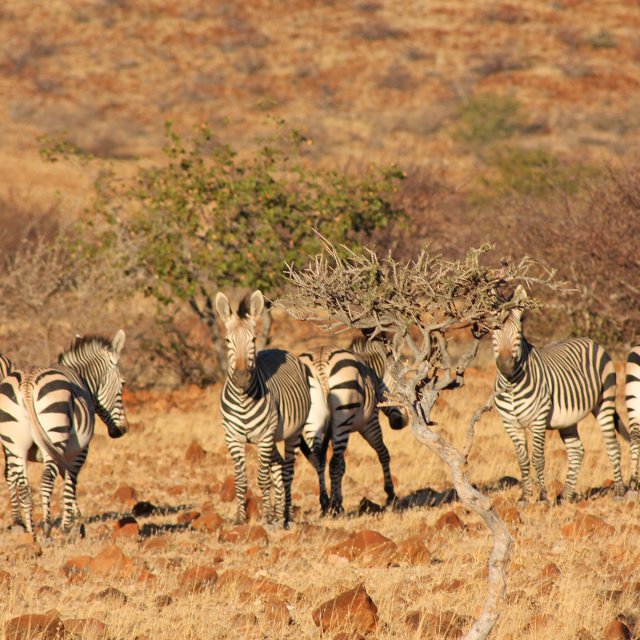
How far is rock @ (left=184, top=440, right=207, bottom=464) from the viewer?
14.7 m

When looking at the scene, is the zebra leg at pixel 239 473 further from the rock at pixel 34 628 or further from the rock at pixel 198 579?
the rock at pixel 34 628

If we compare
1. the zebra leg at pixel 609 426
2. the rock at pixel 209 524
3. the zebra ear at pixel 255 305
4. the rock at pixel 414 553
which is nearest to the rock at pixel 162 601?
the rock at pixel 414 553

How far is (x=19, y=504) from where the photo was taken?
1101 cm

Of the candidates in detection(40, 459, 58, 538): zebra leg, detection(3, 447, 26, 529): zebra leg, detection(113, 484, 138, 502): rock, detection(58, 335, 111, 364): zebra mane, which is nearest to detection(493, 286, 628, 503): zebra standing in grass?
detection(58, 335, 111, 364): zebra mane

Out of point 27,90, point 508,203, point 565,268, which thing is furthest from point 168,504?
point 27,90

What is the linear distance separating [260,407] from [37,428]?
2214mm

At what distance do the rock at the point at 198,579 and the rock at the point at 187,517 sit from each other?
3144mm

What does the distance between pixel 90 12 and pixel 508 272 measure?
212ft

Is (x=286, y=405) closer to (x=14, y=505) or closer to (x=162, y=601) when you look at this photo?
(x=14, y=505)

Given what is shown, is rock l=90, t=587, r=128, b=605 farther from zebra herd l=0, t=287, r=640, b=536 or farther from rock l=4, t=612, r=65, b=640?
zebra herd l=0, t=287, r=640, b=536

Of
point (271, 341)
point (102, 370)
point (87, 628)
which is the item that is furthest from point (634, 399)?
point (271, 341)

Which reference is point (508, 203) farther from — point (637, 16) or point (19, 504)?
point (637, 16)

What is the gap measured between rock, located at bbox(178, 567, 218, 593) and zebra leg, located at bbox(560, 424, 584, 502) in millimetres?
5169

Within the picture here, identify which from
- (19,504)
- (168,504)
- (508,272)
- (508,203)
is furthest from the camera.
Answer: (508,203)
